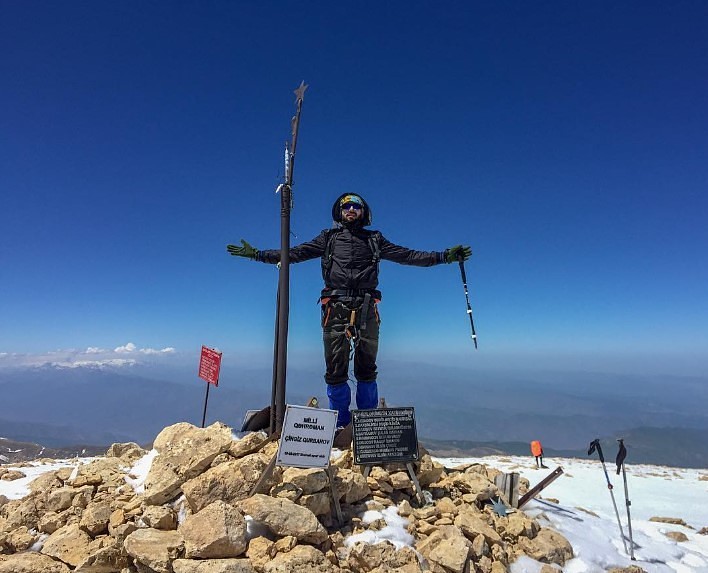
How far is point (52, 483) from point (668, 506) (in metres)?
14.7

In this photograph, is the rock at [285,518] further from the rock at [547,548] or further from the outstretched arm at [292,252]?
the outstretched arm at [292,252]

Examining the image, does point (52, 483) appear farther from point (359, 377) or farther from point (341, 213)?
point (341, 213)

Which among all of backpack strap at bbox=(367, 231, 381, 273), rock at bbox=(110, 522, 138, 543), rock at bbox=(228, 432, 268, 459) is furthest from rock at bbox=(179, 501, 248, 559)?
backpack strap at bbox=(367, 231, 381, 273)

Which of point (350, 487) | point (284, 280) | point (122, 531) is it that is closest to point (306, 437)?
point (350, 487)

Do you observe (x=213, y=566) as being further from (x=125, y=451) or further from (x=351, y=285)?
(x=125, y=451)

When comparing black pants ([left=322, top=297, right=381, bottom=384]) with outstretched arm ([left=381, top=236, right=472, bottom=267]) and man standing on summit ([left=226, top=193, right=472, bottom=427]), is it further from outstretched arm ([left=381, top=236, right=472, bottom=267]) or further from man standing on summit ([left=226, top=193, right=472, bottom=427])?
outstretched arm ([left=381, top=236, right=472, bottom=267])

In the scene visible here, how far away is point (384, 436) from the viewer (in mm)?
6047

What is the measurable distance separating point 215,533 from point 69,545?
6.11 ft

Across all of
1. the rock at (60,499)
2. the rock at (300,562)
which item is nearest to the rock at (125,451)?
the rock at (60,499)

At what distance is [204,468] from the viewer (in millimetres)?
5293

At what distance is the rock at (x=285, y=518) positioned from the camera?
423 centimetres

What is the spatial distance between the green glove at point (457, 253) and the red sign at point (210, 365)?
5.90m

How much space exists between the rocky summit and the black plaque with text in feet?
0.83

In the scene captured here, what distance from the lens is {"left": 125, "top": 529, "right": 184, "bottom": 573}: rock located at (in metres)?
3.79
